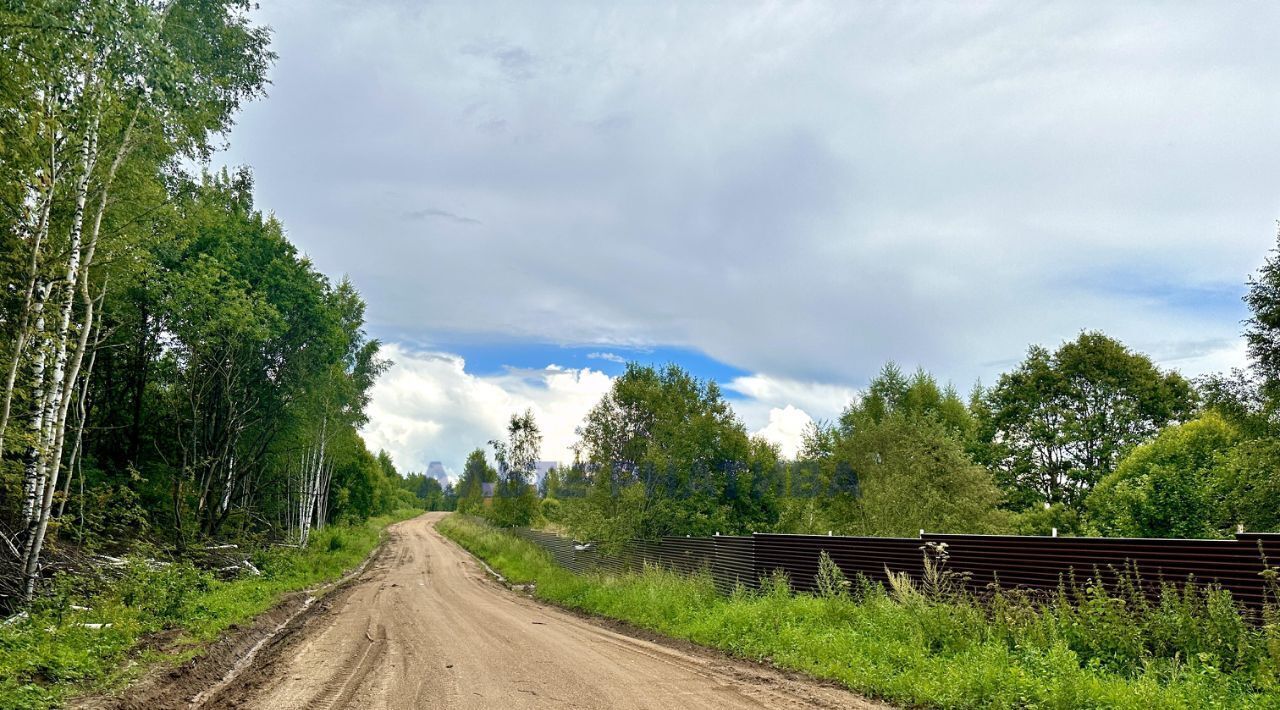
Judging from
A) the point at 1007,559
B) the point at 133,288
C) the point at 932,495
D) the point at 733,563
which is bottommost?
the point at 733,563

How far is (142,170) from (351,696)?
37.0 feet

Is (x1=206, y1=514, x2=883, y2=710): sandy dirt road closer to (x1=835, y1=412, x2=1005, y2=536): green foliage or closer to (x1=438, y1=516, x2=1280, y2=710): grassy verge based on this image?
(x1=438, y1=516, x2=1280, y2=710): grassy verge

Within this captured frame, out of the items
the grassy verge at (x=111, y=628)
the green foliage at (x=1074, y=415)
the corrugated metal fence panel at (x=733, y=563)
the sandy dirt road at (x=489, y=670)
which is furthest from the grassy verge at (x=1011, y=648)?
the green foliage at (x=1074, y=415)

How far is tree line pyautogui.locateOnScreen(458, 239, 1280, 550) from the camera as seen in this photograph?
20234mm

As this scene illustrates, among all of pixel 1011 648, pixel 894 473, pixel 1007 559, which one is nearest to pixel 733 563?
pixel 1007 559

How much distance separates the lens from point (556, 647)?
1092 centimetres

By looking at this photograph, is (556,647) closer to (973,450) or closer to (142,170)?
(142,170)

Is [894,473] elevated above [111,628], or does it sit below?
above

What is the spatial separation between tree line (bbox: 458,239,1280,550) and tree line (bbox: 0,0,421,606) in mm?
13446

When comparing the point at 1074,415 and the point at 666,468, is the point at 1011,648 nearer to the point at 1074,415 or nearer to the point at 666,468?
the point at 666,468

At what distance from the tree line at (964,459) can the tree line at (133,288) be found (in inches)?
529

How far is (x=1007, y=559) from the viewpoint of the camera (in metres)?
9.88

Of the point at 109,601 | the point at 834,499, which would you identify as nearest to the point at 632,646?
the point at 109,601

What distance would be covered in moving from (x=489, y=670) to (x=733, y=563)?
8.40 m
